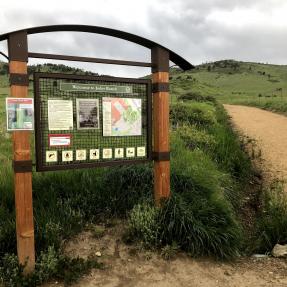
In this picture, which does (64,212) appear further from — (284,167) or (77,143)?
(284,167)

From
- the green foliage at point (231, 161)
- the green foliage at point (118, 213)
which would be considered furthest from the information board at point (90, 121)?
the green foliage at point (231, 161)

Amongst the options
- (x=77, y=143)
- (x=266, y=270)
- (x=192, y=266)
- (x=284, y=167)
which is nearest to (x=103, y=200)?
(x=77, y=143)

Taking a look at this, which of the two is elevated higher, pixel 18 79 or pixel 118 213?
pixel 18 79

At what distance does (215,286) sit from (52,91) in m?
2.81

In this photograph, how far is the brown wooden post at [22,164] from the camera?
4.11 metres

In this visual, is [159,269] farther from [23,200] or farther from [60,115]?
[60,115]

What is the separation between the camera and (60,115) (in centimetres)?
441

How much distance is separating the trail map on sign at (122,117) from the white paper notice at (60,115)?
48 cm

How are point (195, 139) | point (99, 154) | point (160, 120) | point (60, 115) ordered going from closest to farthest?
point (60, 115) → point (99, 154) → point (160, 120) → point (195, 139)

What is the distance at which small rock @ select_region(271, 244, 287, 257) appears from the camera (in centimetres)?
502

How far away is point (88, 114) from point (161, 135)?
3.59 feet

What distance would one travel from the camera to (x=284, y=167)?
9.77 meters

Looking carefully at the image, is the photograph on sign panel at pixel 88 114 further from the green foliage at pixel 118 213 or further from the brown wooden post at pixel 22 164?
the green foliage at pixel 118 213

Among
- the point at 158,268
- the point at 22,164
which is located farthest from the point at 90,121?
the point at 158,268
